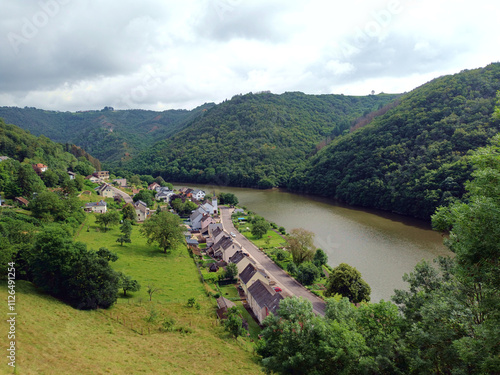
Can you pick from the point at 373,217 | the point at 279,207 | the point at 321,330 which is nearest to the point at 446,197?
the point at 373,217

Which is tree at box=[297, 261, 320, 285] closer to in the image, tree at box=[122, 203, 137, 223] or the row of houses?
the row of houses

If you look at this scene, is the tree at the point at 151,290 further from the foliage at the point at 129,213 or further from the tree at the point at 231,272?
the foliage at the point at 129,213

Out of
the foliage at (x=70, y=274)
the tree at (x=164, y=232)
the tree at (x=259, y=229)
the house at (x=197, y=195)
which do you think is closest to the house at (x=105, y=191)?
the house at (x=197, y=195)

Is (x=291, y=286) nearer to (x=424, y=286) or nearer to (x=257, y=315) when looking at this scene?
(x=257, y=315)

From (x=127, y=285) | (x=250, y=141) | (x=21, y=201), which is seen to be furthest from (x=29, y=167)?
(x=250, y=141)

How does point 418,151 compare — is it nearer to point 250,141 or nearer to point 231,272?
point 231,272
